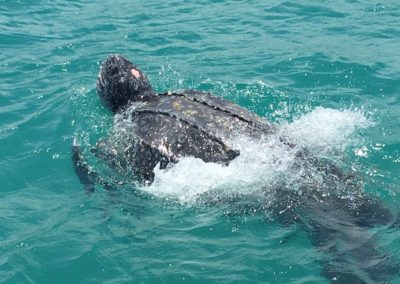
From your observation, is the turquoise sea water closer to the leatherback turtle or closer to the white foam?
the white foam

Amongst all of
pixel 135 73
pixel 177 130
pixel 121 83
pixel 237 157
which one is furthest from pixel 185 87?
pixel 237 157

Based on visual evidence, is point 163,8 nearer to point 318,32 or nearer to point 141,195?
point 318,32

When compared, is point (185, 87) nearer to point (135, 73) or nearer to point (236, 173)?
point (135, 73)

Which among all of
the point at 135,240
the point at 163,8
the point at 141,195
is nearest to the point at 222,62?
the point at 163,8

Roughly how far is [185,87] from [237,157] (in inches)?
206

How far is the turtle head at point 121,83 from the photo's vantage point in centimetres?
1096

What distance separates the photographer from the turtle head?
1096 cm

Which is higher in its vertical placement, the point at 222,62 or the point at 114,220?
the point at 222,62

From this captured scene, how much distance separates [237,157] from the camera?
8.46 m

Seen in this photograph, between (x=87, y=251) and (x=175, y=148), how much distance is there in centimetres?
214

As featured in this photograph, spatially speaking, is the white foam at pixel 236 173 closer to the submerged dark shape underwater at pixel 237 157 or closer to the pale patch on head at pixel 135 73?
the submerged dark shape underwater at pixel 237 157

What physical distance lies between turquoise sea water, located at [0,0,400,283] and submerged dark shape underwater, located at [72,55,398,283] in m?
0.21

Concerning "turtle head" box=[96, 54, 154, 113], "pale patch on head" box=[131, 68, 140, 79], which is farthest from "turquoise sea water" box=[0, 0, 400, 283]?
"pale patch on head" box=[131, 68, 140, 79]

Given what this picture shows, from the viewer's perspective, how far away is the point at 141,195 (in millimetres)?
8852
